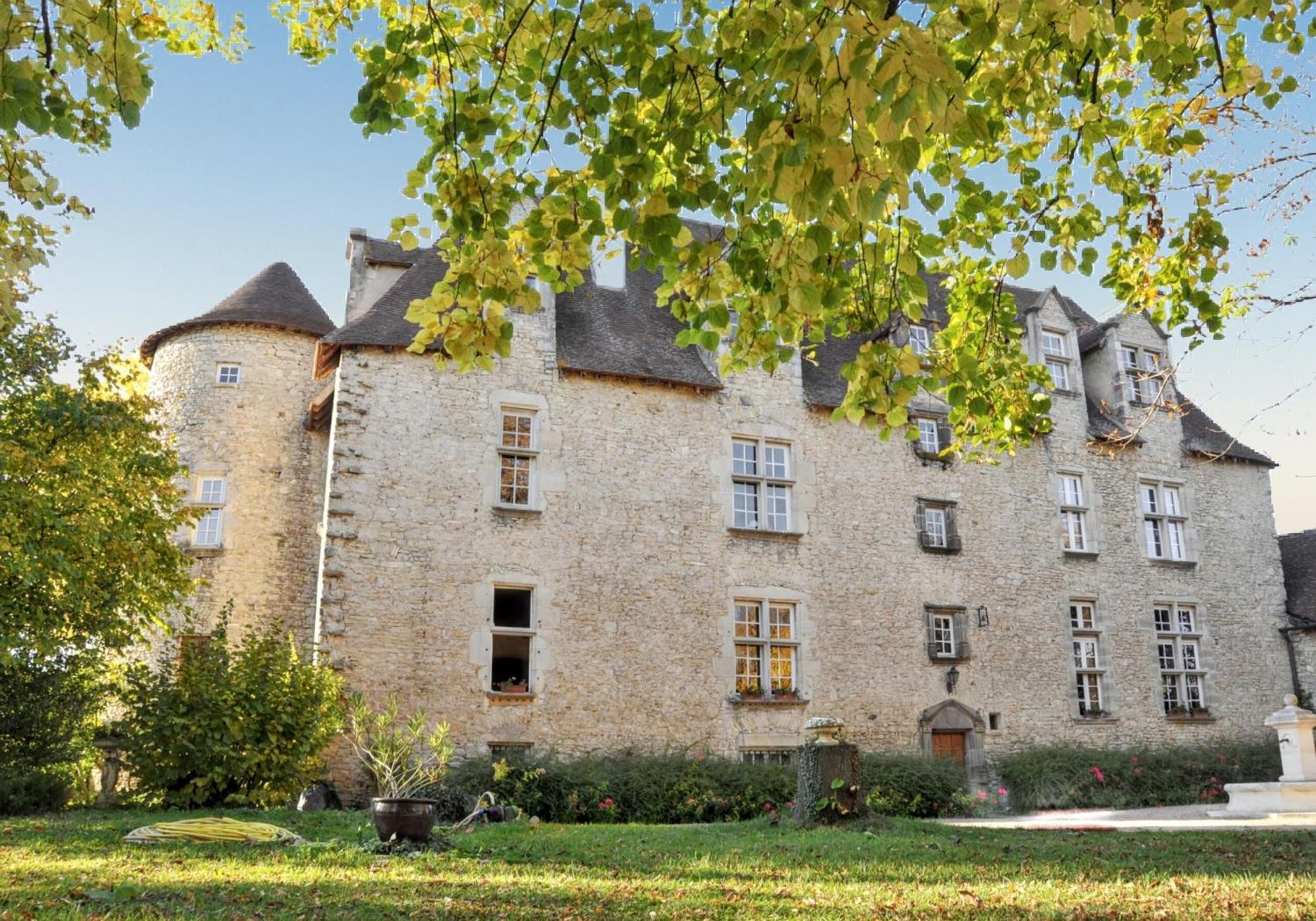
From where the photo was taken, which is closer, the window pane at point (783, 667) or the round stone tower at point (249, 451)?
the window pane at point (783, 667)

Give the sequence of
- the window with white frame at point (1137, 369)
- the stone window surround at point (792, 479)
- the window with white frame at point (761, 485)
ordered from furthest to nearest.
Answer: the window with white frame at point (1137, 369)
the window with white frame at point (761, 485)
the stone window surround at point (792, 479)

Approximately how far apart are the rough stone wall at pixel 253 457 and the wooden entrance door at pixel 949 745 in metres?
11.0

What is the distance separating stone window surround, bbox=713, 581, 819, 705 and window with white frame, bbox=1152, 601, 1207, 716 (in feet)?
25.9

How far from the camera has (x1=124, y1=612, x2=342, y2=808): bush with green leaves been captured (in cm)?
1236

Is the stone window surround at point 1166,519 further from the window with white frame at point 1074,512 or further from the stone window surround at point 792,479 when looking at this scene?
the stone window surround at point 792,479

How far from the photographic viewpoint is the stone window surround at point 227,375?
18766 millimetres

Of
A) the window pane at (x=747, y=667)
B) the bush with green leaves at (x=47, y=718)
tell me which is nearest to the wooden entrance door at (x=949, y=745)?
the window pane at (x=747, y=667)

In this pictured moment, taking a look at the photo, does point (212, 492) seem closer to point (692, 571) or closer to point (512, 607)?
point (512, 607)

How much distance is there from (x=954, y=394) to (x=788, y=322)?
1.08m

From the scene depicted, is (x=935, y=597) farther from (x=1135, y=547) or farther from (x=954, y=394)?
(x=954, y=394)

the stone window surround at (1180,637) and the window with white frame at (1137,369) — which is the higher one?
the window with white frame at (1137,369)

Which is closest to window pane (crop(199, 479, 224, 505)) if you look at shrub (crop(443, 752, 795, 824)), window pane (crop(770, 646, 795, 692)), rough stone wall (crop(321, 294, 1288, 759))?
rough stone wall (crop(321, 294, 1288, 759))

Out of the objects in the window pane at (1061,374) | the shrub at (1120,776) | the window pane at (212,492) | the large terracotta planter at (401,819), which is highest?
the window pane at (1061,374)

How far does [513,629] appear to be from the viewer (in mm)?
15039
